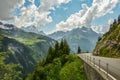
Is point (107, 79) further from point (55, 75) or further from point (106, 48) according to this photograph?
point (55, 75)

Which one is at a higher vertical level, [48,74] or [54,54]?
[54,54]

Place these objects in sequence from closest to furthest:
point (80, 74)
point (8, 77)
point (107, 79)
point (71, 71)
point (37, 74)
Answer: point (107, 79) → point (8, 77) → point (80, 74) → point (71, 71) → point (37, 74)

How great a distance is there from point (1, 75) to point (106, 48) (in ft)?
232

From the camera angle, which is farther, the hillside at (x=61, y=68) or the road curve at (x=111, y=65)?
the hillside at (x=61, y=68)

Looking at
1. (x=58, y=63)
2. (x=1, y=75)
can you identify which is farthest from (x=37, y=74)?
(x=1, y=75)

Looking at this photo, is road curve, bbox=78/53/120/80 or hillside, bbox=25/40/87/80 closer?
road curve, bbox=78/53/120/80

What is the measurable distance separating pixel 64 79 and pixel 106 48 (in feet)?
60.8

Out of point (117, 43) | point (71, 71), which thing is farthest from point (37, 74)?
point (117, 43)

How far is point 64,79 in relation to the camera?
92.8m

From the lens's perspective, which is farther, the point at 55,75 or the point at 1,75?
the point at 55,75

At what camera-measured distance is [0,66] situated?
2152cm

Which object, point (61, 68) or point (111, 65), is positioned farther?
point (61, 68)

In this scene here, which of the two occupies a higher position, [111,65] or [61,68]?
[111,65]

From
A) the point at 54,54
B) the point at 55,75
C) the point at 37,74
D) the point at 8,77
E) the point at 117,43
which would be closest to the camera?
the point at 8,77
